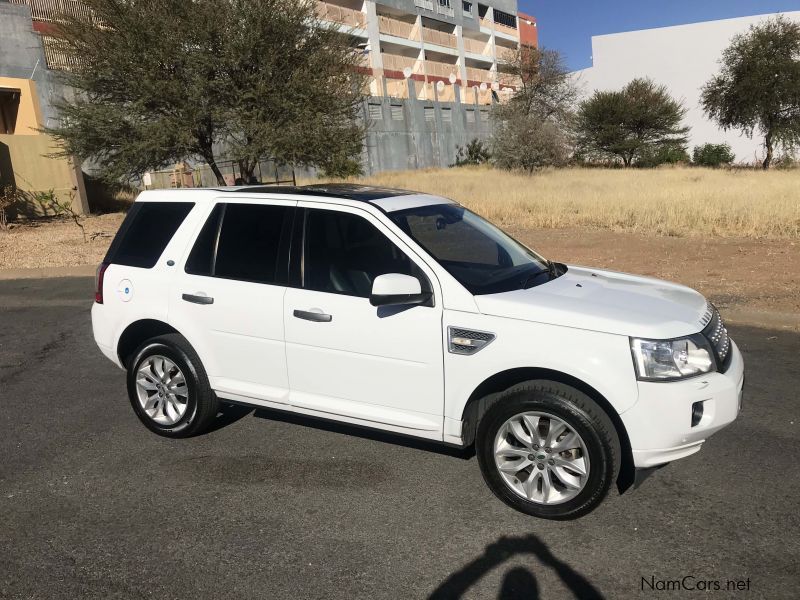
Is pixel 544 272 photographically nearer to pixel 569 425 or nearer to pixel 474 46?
pixel 569 425

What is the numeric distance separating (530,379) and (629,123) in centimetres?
5210

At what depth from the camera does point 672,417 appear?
129 inches

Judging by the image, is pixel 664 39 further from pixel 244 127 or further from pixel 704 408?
pixel 704 408

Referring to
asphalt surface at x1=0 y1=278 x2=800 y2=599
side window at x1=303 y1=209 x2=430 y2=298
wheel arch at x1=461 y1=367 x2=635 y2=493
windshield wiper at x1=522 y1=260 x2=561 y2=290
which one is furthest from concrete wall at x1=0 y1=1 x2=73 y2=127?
wheel arch at x1=461 y1=367 x2=635 y2=493

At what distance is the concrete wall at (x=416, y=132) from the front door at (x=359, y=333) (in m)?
40.2

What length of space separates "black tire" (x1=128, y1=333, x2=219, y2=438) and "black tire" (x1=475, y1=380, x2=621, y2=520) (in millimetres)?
2028

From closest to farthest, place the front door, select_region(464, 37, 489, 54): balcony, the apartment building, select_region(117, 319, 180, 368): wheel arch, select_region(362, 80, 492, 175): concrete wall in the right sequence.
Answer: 1. the front door
2. select_region(117, 319, 180, 368): wheel arch
3. select_region(362, 80, 492, 175): concrete wall
4. the apartment building
5. select_region(464, 37, 489, 54): balcony

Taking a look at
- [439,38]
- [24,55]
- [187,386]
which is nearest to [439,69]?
[439,38]

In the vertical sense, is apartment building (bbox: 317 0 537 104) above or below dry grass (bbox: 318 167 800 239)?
above

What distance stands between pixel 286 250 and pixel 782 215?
497 inches

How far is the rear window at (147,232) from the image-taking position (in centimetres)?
482

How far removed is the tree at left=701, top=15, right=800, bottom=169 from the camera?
125 ft

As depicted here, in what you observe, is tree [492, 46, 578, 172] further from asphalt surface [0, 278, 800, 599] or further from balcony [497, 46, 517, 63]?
asphalt surface [0, 278, 800, 599]

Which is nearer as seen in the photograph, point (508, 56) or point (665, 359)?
point (665, 359)
